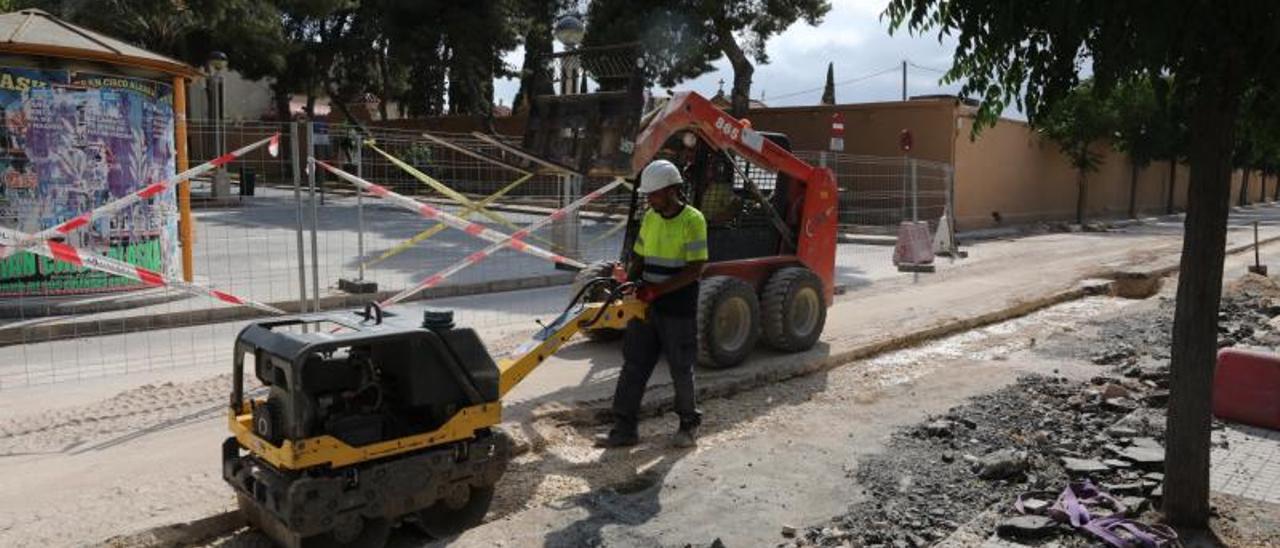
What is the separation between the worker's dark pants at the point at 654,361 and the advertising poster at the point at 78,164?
652 centimetres

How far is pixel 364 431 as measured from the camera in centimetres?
427

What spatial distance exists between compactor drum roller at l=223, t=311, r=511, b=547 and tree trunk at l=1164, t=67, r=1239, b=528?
10.5 feet

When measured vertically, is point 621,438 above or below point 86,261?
below

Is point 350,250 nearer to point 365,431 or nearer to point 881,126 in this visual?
point 365,431

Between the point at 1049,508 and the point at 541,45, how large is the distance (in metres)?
34.1

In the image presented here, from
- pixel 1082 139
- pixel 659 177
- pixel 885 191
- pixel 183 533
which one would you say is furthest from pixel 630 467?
pixel 1082 139

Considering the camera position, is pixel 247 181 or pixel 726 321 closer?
pixel 726 321

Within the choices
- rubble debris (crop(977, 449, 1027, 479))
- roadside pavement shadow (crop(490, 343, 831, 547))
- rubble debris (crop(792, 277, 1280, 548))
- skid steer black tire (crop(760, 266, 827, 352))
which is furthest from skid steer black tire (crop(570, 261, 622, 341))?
rubble debris (crop(977, 449, 1027, 479))

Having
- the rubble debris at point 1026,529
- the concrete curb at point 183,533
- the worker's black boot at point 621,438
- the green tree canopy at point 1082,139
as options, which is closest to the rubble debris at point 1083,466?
the rubble debris at point 1026,529

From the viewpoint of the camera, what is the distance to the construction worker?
6.01 metres

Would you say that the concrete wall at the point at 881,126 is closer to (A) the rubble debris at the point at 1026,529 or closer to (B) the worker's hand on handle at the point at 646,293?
(B) the worker's hand on handle at the point at 646,293

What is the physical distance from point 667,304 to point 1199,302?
2.84 m

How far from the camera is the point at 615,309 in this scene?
6000 mm

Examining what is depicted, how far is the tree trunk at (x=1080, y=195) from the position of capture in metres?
30.1
